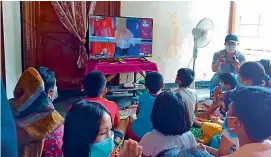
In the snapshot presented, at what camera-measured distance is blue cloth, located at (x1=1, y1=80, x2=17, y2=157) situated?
827mm

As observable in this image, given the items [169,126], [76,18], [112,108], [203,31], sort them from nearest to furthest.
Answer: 1. [169,126]
2. [112,108]
3. [76,18]
4. [203,31]

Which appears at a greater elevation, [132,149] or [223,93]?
[132,149]

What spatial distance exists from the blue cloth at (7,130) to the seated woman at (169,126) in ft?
2.18

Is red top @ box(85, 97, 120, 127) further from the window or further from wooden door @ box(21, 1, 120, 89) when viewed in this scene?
the window

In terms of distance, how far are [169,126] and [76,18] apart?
3102 mm

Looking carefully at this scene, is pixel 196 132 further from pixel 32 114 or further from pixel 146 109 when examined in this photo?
pixel 32 114

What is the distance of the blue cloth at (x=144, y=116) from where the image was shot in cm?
207

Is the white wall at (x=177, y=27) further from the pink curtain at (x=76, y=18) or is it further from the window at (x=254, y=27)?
the pink curtain at (x=76, y=18)

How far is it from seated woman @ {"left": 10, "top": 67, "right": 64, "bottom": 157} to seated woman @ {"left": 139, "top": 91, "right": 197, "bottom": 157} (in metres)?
0.48

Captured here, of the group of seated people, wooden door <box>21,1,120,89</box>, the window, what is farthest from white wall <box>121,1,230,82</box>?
the group of seated people

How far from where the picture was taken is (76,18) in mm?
4062

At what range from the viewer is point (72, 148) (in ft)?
3.38

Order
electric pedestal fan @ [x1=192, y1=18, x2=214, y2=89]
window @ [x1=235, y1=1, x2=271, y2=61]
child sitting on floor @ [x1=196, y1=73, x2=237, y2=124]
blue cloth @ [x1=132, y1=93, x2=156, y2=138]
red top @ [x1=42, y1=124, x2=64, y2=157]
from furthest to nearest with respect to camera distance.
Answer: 1. window @ [x1=235, y1=1, x2=271, y2=61]
2. electric pedestal fan @ [x1=192, y1=18, x2=214, y2=89]
3. child sitting on floor @ [x1=196, y1=73, x2=237, y2=124]
4. blue cloth @ [x1=132, y1=93, x2=156, y2=138]
5. red top @ [x1=42, y1=124, x2=64, y2=157]

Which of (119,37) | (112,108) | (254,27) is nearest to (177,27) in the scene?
(119,37)
